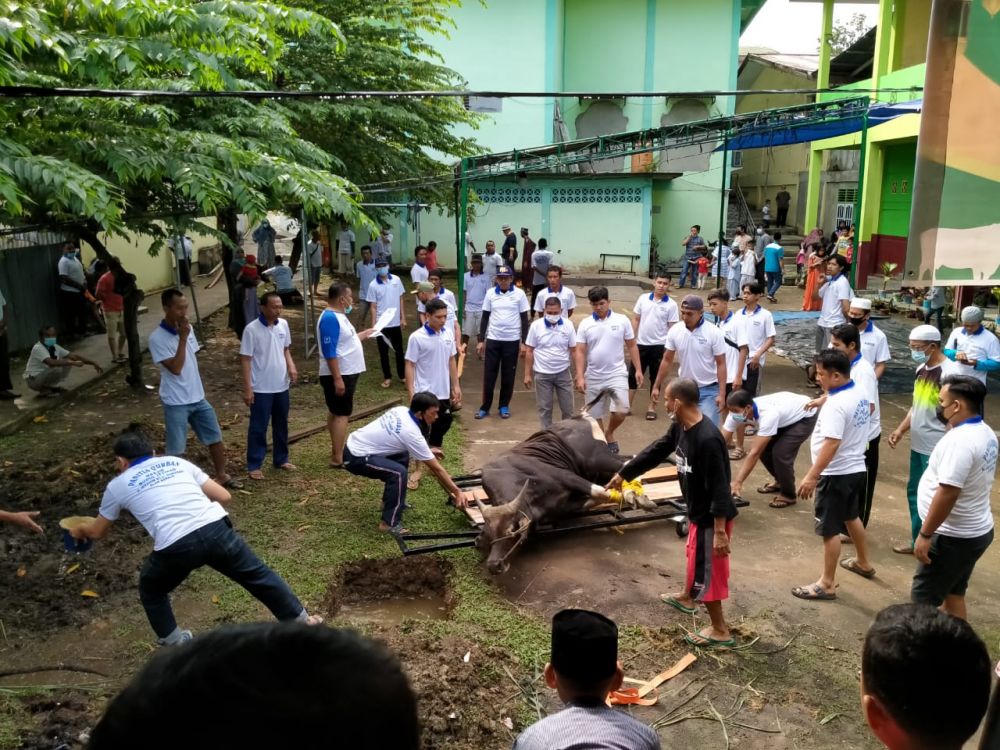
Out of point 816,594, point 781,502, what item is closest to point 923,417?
point 781,502

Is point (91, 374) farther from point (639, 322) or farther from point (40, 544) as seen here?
point (639, 322)

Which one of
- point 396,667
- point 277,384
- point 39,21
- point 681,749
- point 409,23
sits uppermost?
point 409,23

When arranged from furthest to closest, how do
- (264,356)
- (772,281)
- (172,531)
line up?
(772,281) → (264,356) → (172,531)

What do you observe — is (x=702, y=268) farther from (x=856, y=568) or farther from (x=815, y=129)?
(x=856, y=568)

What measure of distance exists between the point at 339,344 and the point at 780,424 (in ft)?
14.7

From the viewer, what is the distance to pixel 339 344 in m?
8.53

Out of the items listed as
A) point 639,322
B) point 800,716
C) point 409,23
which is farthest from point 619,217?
point 800,716

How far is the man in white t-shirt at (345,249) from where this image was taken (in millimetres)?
23812

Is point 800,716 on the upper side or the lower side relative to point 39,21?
lower

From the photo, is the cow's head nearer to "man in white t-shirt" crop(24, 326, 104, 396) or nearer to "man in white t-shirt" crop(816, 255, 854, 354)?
"man in white t-shirt" crop(816, 255, 854, 354)

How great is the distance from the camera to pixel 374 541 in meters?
Answer: 6.86

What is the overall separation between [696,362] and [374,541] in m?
3.80

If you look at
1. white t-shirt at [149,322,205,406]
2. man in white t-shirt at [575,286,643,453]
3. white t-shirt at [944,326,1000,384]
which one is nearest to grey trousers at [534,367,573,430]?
man in white t-shirt at [575,286,643,453]

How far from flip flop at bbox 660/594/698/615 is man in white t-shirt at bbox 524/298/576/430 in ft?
11.0
